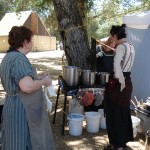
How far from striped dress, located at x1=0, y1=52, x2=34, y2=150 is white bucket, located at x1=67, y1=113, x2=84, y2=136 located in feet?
6.82

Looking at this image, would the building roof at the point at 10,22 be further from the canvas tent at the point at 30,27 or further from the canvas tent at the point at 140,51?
the canvas tent at the point at 140,51

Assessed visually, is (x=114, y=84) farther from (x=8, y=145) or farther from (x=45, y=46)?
(x=45, y=46)

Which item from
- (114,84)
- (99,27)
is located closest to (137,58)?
(114,84)

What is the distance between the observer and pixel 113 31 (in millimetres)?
4184

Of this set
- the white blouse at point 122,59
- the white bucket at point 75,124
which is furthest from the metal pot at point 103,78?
the white blouse at point 122,59

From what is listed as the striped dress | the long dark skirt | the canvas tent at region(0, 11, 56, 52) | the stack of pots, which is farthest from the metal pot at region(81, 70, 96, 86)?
the canvas tent at region(0, 11, 56, 52)

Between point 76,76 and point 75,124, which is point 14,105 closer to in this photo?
point 75,124

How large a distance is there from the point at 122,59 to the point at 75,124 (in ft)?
5.51

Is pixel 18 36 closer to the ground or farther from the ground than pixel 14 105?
farther from the ground

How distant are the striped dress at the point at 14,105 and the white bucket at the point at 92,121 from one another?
2.28m

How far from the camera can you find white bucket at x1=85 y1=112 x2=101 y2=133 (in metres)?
5.30

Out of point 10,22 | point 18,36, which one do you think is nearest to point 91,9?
point 18,36

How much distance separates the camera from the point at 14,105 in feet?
9.89

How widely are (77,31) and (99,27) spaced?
56629 millimetres
